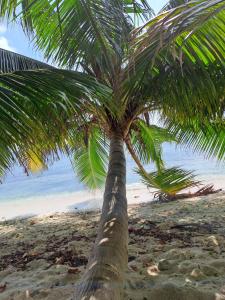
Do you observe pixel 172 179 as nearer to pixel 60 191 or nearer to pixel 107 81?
pixel 107 81

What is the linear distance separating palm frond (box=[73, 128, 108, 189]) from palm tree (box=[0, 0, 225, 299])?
191 centimetres

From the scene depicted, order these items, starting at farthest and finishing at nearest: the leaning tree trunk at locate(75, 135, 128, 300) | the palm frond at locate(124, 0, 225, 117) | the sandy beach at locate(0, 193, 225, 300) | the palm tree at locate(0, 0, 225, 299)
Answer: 1. the palm frond at locate(124, 0, 225, 117)
2. the sandy beach at locate(0, 193, 225, 300)
3. the palm tree at locate(0, 0, 225, 299)
4. the leaning tree trunk at locate(75, 135, 128, 300)

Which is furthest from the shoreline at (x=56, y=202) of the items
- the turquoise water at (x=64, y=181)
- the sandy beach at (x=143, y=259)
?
the sandy beach at (x=143, y=259)

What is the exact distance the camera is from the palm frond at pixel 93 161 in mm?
6834

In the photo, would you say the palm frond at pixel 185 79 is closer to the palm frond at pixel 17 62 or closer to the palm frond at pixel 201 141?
the palm frond at pixel 17 62

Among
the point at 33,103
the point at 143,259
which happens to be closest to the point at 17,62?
the point at 33,103

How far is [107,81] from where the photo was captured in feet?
12.9

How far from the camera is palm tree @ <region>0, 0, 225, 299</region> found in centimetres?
210

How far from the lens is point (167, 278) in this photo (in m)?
2.76

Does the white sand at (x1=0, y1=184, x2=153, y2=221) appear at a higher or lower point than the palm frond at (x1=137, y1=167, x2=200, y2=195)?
lower

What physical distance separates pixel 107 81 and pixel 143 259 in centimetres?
183

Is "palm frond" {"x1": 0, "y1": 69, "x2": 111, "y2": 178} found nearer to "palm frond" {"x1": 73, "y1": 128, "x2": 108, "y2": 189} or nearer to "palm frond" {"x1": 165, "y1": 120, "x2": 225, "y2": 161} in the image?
"palm frond" {"x1": 165, "y1": 120, "x2": 225, "y2": 161}

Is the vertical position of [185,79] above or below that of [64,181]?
above

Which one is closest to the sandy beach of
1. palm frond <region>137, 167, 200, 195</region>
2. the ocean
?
palm frond <region>137, 167, 200, 195</region>
